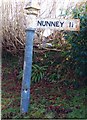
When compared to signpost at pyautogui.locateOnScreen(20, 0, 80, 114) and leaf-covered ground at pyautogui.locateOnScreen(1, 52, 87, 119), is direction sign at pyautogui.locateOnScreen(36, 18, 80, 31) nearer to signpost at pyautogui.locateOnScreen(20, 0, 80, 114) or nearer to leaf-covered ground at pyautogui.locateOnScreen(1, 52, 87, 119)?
signpost at pyautogui.locateOnScreen(20, 0, 80, 114)

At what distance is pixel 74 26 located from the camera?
4.71 m

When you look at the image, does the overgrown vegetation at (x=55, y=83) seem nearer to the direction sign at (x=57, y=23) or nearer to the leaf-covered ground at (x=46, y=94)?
the leaf-covered ground at (x=46, y=94)

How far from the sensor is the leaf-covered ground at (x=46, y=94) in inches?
186

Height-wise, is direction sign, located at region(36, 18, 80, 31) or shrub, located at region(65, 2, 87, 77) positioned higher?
direction sign, located at region(36, 18, 80, 31)

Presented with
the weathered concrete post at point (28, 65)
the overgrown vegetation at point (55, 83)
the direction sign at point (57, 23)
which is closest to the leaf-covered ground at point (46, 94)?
the overgrown vegetation at point (55, 83)

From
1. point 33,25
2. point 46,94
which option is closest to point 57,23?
point 33,25

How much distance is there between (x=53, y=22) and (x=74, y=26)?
15.9 inches

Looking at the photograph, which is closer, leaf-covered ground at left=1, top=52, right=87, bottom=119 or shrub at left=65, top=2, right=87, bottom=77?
leaf-covered ground at left=1, top=52, right=87, bottom=119

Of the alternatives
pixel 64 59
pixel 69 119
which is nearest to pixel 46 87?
pixel 64 59

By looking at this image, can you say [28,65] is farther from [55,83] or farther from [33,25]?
[55,83]

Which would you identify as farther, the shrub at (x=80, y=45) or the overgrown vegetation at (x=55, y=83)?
the shrub at (x=80, y=45)

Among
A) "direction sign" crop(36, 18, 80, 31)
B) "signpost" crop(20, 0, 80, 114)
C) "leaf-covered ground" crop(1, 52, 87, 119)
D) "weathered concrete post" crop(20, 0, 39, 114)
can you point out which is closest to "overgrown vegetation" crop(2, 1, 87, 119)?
"leaf-covered ground" crop(1, 52, 87, 119)

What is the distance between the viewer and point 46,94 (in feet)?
18.4

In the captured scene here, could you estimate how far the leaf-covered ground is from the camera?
4723 millimetres
